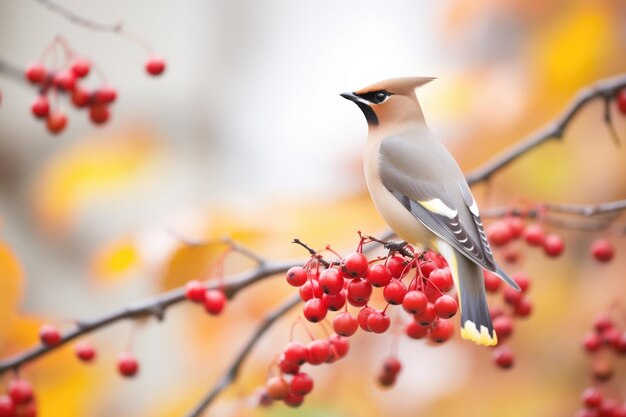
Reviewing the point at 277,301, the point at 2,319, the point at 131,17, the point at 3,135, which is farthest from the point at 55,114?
the point at 131,17

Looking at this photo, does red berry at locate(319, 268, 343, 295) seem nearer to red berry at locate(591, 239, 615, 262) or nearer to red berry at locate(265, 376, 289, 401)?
red berry at locate(265, 376, 289, 401)

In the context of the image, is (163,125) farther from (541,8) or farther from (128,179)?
(541,8)

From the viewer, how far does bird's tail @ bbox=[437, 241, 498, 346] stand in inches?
32.1

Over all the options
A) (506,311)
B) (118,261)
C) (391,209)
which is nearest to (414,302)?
(391,209)

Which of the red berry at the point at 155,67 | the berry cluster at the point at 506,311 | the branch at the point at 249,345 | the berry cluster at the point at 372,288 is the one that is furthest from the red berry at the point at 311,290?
the red berry at the point at 155,67

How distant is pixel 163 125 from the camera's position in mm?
3158

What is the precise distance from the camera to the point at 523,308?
1.29m

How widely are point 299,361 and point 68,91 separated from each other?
0.67 meters

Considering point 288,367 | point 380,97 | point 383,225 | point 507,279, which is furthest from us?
point 383,225

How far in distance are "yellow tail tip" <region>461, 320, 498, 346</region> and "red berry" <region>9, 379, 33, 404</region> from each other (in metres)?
0.71

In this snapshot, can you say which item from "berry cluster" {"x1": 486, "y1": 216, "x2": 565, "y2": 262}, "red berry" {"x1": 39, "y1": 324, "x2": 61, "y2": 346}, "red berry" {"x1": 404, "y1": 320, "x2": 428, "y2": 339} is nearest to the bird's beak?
"red berry" {"x1": 404, "y1": 320, "x2": 428, "y2": 339}

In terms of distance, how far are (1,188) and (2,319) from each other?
1.67m

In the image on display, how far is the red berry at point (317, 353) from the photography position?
0.99 meters

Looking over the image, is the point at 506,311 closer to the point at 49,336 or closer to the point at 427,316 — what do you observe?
the point at 427,316
